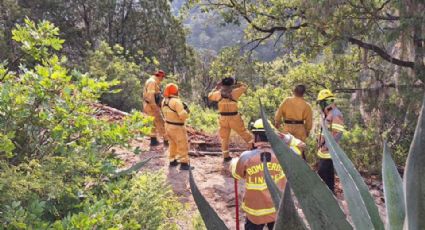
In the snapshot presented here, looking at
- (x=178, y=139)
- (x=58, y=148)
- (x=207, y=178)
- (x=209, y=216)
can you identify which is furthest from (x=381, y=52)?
(x=209, y=216)

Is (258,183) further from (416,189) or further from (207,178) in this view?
(207,178)

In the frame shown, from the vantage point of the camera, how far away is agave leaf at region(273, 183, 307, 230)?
0.76 m

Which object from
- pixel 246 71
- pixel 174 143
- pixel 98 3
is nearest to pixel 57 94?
pixel 174 143

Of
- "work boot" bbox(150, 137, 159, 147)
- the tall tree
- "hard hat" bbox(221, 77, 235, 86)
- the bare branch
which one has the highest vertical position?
the tall tree

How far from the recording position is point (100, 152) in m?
3.29

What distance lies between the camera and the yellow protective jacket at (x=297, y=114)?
6.11 m

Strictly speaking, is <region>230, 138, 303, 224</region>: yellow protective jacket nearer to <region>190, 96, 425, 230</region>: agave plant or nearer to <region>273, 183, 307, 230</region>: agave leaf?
<region>190, 96, 425, 230</region>: agave plant

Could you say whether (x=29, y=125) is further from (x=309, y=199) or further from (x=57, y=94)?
(x=309, y=199)

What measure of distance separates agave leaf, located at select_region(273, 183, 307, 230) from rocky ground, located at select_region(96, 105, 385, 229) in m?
3.83

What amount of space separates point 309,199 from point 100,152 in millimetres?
2564

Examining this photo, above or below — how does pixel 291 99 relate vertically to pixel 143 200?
above

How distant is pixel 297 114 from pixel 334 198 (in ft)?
17.2

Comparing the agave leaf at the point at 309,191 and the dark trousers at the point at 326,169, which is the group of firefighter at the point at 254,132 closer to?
the dark trousers at the point at 326,169

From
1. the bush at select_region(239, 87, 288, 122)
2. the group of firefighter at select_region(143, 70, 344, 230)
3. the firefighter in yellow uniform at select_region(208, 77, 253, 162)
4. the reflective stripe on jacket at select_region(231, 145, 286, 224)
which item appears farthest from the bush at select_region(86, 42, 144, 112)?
the reflective stripe on jacket at select_region(231, 145, 286, 224)
